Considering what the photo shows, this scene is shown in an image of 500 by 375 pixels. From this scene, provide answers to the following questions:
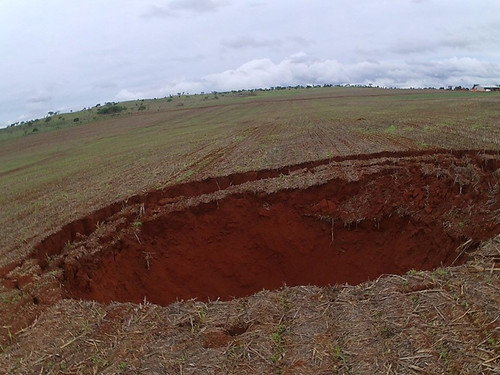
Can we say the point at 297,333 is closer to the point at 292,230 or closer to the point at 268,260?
the point at 268,260

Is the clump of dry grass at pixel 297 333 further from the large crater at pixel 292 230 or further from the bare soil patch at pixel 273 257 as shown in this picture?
the large crater at pixel 292 230

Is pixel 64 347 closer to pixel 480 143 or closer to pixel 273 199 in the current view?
pixel 273 199

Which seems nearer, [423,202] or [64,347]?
[64,347]

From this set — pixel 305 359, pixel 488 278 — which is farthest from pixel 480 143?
pixel 305 359

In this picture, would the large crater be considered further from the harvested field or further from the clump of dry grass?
the clump of dry grass

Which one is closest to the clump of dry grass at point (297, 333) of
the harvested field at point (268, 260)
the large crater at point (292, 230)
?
the harvested field at point (268, 260)

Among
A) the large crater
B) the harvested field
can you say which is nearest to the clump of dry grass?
the harvested field
